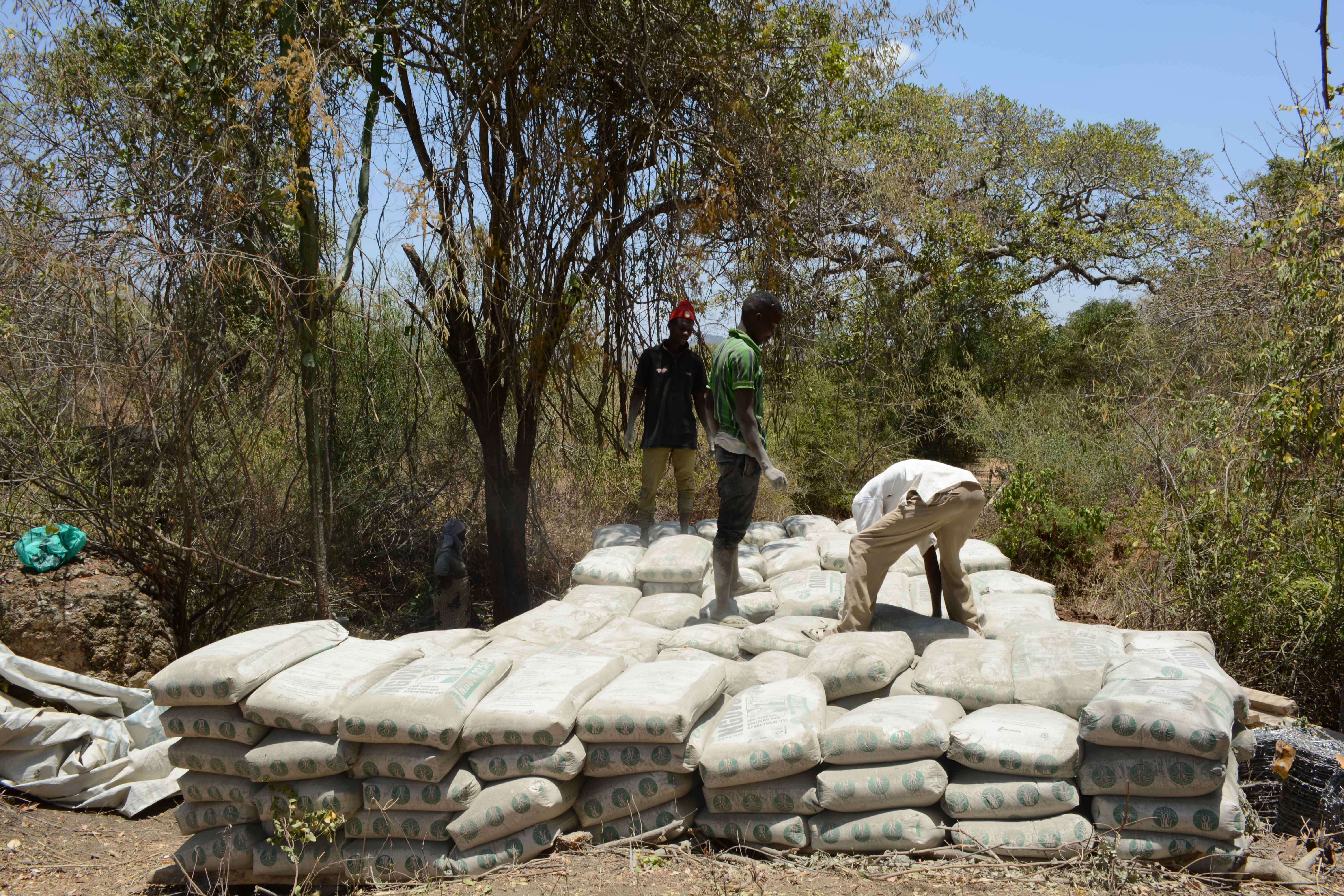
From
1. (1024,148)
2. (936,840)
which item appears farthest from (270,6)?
(1024,148)

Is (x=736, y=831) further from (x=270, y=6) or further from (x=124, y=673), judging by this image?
(x=270, y=6)

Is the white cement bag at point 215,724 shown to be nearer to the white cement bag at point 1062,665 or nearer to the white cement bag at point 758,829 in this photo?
the white cement bag at point 758,829

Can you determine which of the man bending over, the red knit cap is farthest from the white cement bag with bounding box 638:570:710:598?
the red knit cap

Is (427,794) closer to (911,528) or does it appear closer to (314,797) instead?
(314,797)

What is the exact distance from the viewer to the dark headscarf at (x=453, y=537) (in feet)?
19.1

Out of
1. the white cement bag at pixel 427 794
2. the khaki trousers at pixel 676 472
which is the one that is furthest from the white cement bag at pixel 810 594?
the white cement bag at pixel 427 794

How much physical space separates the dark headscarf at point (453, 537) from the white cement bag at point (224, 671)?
2321 millimetres

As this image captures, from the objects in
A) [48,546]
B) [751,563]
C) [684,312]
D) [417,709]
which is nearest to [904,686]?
[417,709]

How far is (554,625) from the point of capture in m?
4.35

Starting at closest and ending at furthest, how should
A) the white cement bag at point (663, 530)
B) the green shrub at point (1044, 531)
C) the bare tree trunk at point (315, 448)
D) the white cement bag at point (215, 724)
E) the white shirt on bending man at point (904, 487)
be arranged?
1. the white cement bag at point (215, 724)
2. the white shirt on bending man at point (904, 487)
3. the bare tree trunk at point (315, 448)
4. the white cement bag at point (663, 530)
5. the green shrub at point (1044, 531)

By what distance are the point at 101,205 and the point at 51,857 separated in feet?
9.82

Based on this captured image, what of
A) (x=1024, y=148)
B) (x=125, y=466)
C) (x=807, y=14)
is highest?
(x=1024, y=148)

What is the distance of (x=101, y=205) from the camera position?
430 cm

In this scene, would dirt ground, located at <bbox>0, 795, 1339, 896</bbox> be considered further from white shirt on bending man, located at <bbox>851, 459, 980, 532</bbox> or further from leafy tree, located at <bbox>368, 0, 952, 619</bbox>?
leafy tree, located at <bbox>368, 0, 952, 619</bbox>
